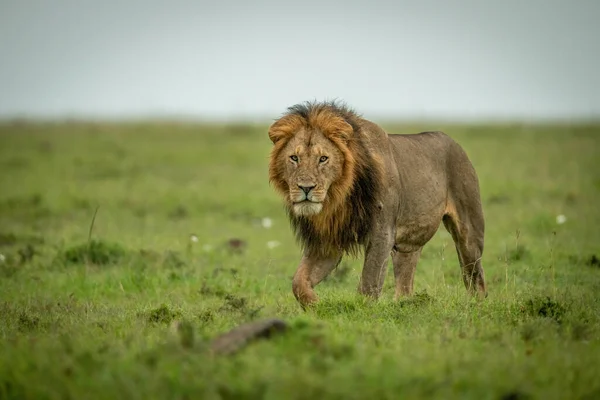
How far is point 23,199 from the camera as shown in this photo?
54.8 ft

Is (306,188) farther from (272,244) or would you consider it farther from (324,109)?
(272,244)

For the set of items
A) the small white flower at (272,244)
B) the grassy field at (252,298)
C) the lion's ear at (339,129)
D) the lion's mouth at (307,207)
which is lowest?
the small white flower at (272,244)

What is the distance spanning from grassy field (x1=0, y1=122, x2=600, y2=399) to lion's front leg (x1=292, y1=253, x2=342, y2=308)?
0.67ft

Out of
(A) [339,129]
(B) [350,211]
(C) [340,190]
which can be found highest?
(A) [339,129]

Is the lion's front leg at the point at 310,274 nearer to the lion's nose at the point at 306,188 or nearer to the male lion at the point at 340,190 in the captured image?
the male lion at the point at 340,190

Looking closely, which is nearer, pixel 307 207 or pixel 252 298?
pixel 307 207

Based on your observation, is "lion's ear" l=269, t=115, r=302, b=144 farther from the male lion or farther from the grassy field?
the grassy field

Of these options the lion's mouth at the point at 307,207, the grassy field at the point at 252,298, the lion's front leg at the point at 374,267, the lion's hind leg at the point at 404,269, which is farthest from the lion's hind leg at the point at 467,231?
the lion's mouth at the point at 307,207

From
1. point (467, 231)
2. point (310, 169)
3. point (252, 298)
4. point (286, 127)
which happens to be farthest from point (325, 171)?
point (467, 231)

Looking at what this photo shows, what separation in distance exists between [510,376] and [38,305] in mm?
4534

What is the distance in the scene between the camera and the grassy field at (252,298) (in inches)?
195

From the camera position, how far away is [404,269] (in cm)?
871

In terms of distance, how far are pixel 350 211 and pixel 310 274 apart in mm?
616

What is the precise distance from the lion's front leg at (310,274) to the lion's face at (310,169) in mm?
478
